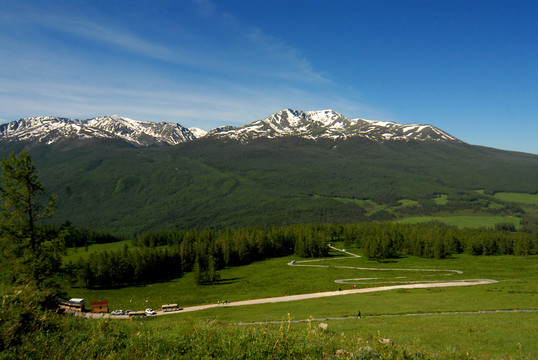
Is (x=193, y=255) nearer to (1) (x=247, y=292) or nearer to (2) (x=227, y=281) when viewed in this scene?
(2) (x=227, y=281)

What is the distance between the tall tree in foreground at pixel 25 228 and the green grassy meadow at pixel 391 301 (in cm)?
811

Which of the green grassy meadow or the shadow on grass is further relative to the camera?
the shadow on grass

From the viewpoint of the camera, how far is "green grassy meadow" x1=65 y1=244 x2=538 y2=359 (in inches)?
851

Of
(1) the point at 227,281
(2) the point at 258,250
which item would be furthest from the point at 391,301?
(2) the point at 258,250

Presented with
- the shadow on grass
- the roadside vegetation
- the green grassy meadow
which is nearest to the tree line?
the roadside vegetation

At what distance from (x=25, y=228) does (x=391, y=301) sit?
44136 mm

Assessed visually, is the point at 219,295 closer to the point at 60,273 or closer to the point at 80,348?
the point at 60,273

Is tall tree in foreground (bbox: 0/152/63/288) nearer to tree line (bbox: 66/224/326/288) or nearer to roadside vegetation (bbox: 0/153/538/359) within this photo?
roadside vegetation (bbox: 0/153/538/359)

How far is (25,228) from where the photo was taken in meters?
18.1

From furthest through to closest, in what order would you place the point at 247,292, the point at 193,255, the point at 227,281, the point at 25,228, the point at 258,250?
the point at 258,250 → the point at 193,255 → the point at 227,281 → the point at 247,292 → the point at 25,228

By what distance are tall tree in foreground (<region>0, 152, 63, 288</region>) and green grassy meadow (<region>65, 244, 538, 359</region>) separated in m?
8.11

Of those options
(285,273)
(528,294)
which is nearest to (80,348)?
(528,294)

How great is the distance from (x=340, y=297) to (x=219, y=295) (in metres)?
30.4

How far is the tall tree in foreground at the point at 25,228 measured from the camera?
678 inches
